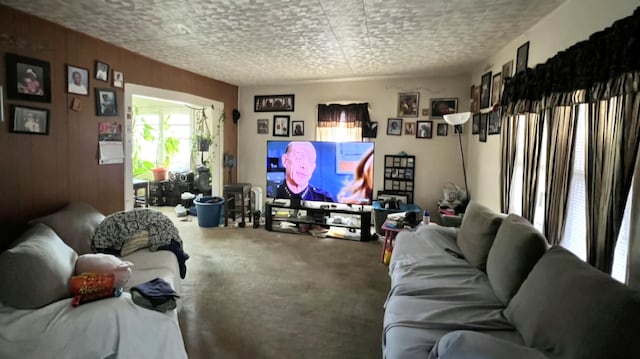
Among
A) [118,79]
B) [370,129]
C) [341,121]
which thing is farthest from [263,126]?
[118,79]

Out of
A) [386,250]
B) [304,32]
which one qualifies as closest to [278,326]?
[386,250]

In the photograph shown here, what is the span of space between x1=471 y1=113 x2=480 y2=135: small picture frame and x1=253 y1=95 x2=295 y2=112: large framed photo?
111 inches

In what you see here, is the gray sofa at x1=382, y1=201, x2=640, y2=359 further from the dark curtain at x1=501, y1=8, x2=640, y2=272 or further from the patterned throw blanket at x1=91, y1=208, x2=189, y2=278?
the patterned throw blanket at x1=91, y1=208, x2=189, y2=278

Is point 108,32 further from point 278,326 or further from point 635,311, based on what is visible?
point 635,311

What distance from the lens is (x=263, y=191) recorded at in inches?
233

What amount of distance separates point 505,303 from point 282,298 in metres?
1.75

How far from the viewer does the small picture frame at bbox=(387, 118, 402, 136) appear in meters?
5.03

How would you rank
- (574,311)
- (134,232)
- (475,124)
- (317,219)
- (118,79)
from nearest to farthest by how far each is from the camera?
(574,311) < (134,232) < (118,79) < (475,124) < (317,219)

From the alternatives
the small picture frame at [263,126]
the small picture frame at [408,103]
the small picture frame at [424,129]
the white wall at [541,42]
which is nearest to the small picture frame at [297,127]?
the small picture frame at [263,126]

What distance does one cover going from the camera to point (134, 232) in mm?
2834

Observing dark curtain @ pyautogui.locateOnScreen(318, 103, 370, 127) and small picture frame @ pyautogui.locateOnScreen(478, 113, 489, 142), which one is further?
dark curtain @ pyautogui.locateOnScreen(318, 103, 370, 127)

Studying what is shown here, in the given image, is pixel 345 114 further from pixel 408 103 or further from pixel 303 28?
pixel 303 28

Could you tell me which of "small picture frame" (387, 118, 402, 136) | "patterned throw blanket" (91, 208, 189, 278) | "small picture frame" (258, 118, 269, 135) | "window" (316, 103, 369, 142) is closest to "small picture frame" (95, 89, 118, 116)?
"patterned throw blanket" (91, 208, 189, 278)

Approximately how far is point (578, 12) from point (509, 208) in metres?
1.61
